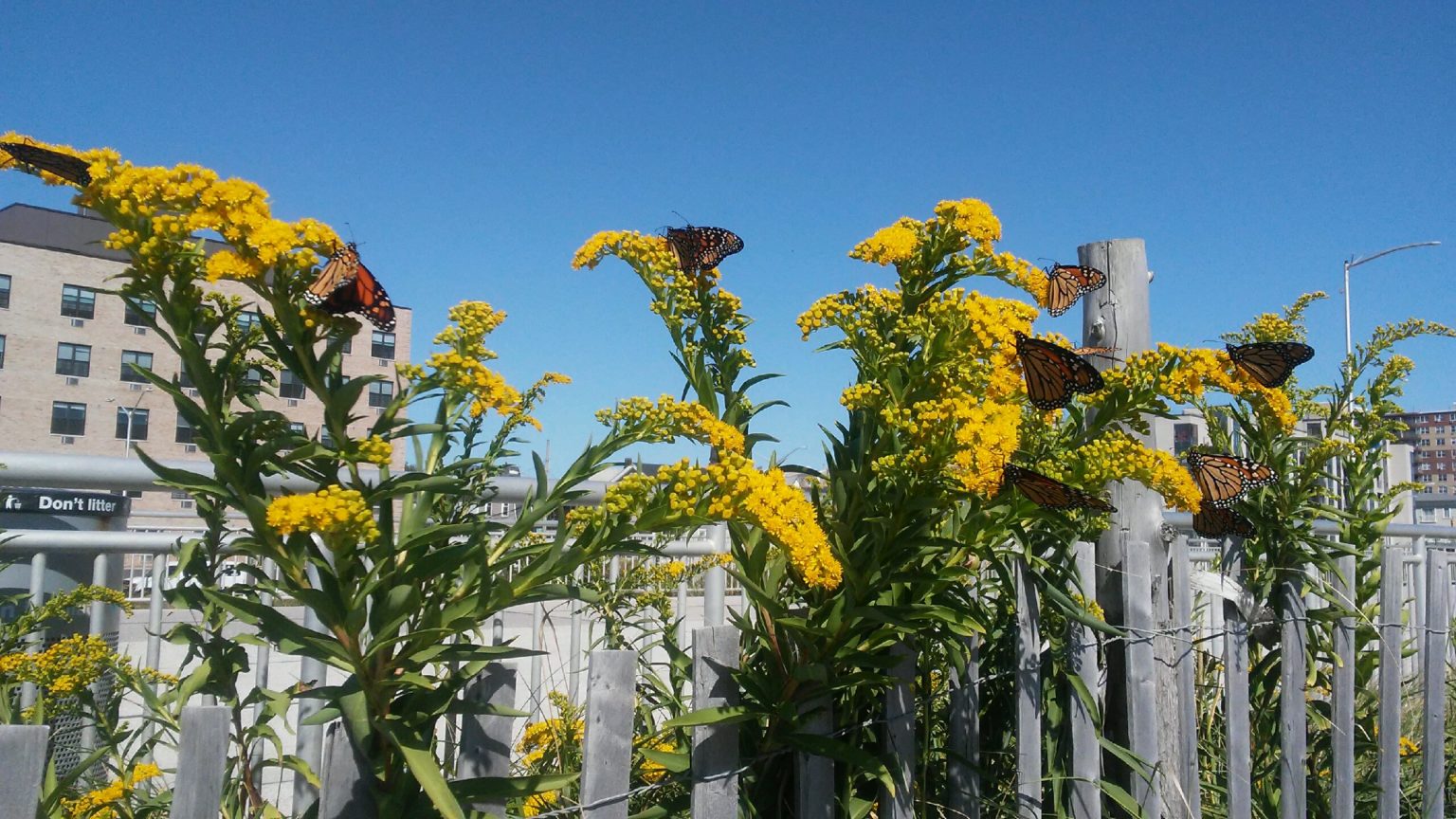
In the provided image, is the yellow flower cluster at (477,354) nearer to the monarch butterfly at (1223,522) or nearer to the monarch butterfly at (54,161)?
the monarch butterfly at (54,161)

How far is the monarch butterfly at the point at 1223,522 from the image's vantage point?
8.44 feet

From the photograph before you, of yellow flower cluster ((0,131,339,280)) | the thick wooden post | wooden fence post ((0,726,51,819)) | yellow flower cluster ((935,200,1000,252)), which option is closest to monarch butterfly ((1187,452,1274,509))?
the thick wooden post

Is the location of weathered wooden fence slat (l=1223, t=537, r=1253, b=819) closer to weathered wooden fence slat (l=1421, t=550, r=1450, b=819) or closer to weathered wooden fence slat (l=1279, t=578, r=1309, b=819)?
weathered wooden fence slat (l=1279, t=578, r=1309, b=819)

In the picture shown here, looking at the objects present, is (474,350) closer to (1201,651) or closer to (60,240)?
(1201,651)

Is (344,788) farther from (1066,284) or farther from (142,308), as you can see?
(1066,284)

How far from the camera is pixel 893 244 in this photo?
6.31ft

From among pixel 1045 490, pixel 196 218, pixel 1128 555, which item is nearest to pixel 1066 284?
pixel 1128 555

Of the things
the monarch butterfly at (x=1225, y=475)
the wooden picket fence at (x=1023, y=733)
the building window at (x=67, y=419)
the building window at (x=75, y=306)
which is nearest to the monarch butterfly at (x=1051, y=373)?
the wooden picket fence at (x=1023, y=733)

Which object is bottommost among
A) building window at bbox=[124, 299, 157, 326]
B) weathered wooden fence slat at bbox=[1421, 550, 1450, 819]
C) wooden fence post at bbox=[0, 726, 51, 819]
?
weathered wooden fence slat at bbox=[1421, 550, 1450, 819]

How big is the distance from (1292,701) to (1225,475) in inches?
38.3

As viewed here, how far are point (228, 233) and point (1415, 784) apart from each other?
4.60m

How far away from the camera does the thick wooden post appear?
8.38 feet

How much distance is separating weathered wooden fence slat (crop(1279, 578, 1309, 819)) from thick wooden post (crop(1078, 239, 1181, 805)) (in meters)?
0.50

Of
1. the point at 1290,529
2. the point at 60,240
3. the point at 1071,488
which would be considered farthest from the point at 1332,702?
the point at 60,240
